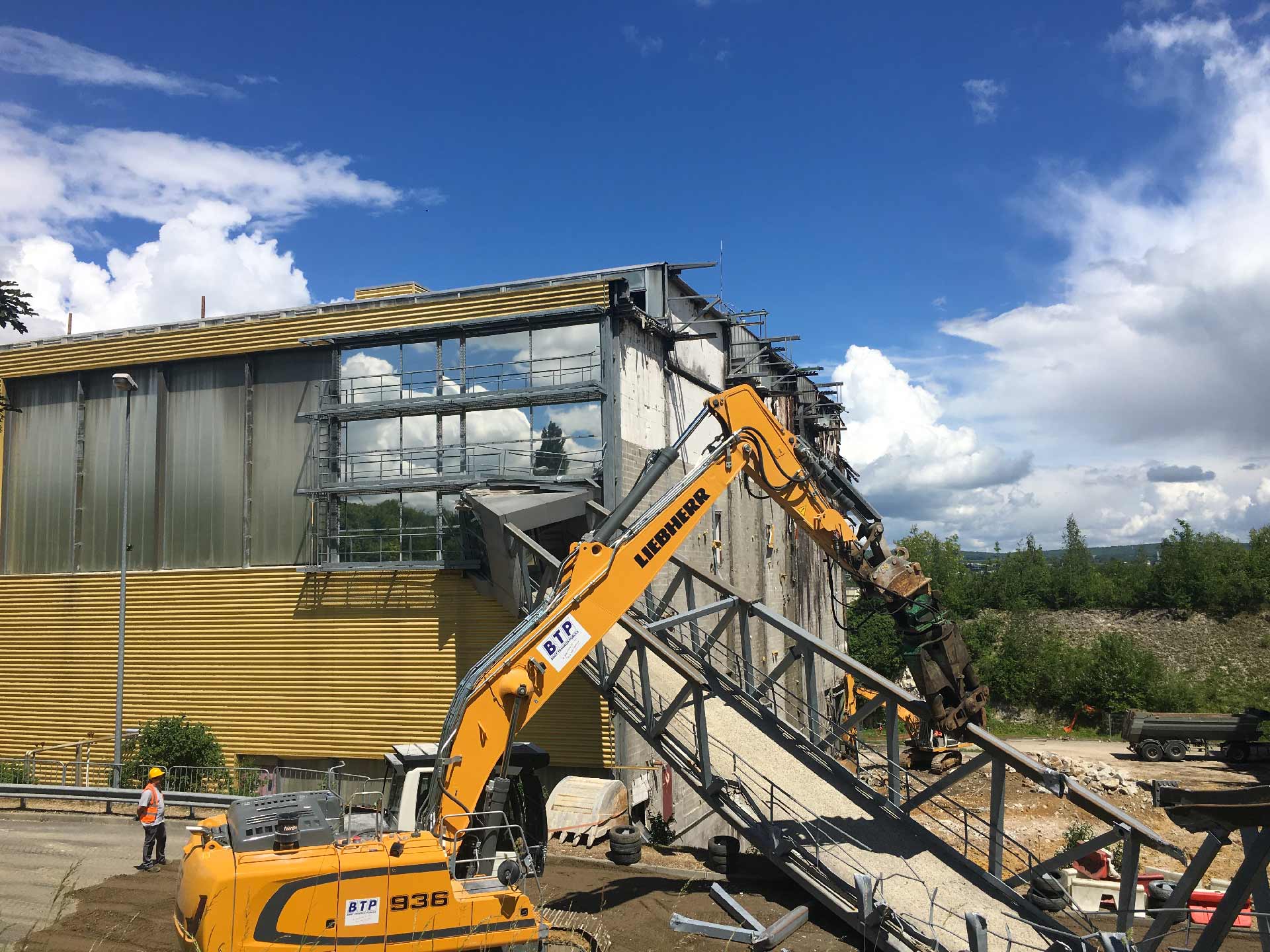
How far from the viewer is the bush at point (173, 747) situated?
2247 centimetres

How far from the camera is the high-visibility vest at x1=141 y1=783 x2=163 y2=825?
14.3m

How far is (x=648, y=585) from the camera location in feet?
44.1

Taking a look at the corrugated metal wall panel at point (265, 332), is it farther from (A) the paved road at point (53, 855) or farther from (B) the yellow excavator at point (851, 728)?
(A) the paved road at point (53, 855)

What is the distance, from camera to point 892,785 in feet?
44.0

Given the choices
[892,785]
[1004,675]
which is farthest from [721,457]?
[1004,675]

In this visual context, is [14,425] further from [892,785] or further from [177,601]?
[892,785]

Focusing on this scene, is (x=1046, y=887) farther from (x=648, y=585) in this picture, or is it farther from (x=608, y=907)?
(x=648, y=585)

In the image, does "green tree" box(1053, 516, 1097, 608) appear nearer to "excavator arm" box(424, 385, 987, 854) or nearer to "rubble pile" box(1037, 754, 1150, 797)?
"rubble pile" box(1037, 754, 1150, 797)

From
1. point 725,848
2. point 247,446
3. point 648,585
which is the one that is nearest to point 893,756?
point 725,848

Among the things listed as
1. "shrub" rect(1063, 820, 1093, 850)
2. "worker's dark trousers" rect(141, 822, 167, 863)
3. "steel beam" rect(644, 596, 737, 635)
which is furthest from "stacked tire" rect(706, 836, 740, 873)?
"worker's dark trousers" rect(141, 822, 167, 863)

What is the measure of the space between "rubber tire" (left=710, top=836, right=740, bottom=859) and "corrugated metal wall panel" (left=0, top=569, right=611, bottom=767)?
633 centimetres

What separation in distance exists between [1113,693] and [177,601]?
147 feet

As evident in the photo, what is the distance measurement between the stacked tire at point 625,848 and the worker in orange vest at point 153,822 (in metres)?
7.26

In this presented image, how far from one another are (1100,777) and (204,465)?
2991 cm
